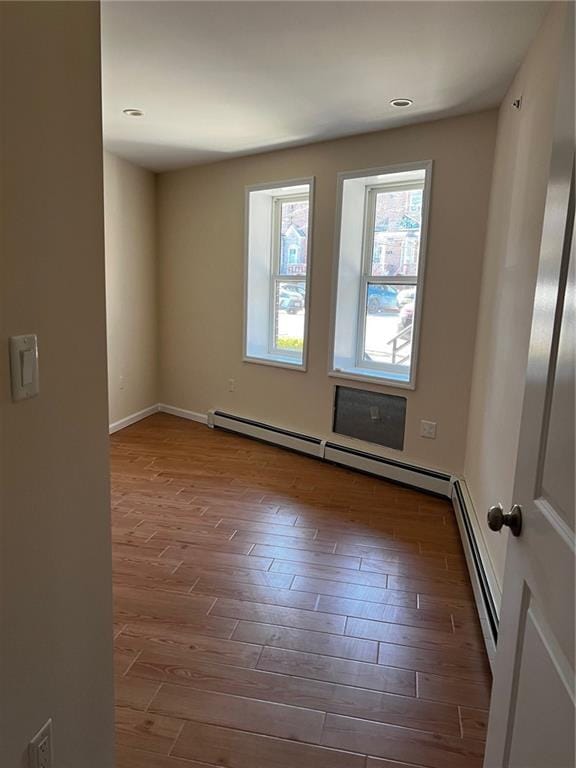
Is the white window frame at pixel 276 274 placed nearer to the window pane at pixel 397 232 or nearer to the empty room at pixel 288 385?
the empty room at pixel 288 385

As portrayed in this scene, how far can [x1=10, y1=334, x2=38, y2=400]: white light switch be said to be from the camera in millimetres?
887

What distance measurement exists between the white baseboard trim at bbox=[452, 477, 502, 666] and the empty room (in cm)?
2

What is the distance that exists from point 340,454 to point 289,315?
54.1 inches

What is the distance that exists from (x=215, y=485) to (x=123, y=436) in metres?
1.45

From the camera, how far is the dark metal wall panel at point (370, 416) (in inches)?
148

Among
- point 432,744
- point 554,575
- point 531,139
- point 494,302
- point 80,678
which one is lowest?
point 432,744

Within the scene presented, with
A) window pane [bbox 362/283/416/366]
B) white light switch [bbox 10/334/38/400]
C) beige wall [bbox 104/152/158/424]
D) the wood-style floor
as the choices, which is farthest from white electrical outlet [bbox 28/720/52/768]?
beige wall [bbox 104/152/158/424]

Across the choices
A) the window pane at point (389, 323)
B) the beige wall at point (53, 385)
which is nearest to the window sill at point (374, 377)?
the window pane at point (389, 323)

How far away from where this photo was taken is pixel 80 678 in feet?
3.90

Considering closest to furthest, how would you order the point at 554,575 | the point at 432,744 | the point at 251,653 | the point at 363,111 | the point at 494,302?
the point at 554,575
the point at 432,744
the point at 251,653
the point at 494,302
the point at 363,111

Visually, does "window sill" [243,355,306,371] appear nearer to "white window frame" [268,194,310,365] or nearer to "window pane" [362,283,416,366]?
"white window frame" [268,194,310,365]

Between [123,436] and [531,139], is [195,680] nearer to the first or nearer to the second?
[531,139]

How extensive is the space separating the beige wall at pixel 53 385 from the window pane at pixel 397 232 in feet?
9.70

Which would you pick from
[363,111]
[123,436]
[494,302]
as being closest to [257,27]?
[363,111]
